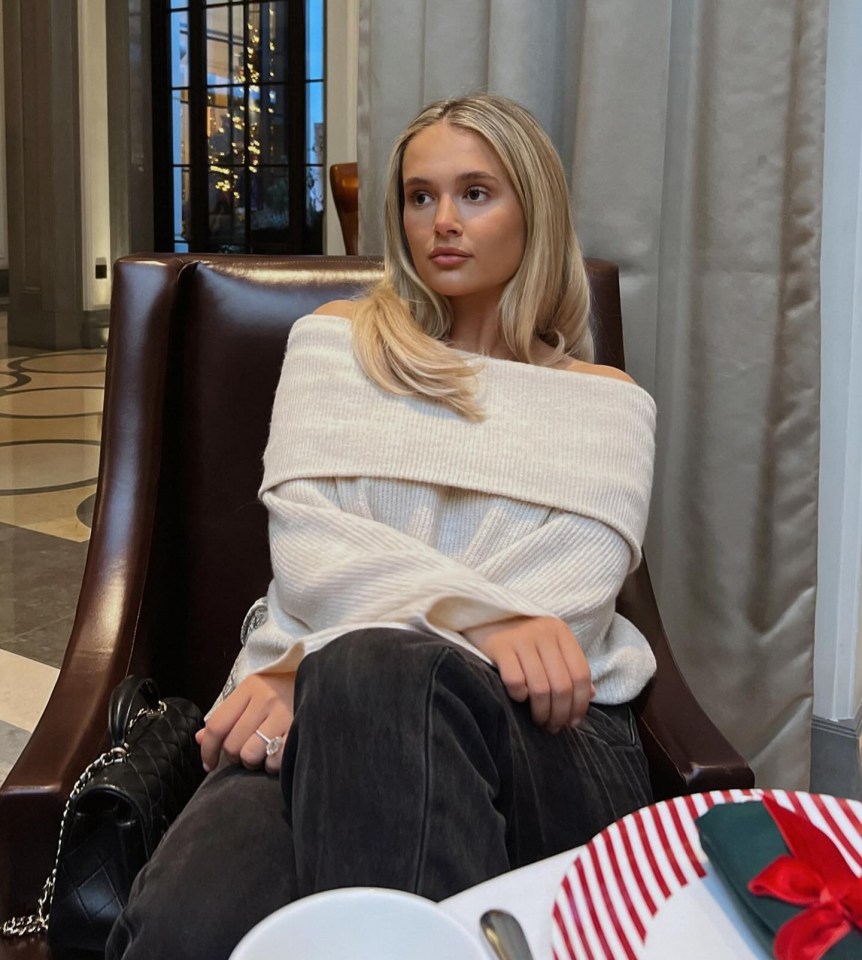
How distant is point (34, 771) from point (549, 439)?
2.14 feet

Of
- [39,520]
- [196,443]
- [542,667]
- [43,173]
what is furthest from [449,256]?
[43,173]

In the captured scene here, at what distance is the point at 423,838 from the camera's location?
771 millimetres

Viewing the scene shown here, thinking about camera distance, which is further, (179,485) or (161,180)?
(161,180)

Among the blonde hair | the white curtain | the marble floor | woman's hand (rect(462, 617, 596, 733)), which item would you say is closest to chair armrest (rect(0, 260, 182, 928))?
the blonde hair

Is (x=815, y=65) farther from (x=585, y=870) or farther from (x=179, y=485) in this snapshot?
(x=585, y=870)

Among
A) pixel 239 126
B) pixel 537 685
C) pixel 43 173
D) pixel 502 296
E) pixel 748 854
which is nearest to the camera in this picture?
pixel 748 854

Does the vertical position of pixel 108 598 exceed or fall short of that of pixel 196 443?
it falls short

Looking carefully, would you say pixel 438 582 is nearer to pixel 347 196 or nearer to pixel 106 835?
pixel 106 835

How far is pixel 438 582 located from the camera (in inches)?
43.1

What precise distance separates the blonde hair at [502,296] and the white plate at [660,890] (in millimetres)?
731

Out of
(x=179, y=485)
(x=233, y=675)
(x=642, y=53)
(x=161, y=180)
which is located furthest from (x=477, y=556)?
(x=161, y=180)

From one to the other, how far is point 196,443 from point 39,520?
7.50 feet

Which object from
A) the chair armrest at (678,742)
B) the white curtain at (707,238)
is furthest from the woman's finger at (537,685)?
the white curtain at (707,238)

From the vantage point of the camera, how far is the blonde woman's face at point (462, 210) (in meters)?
1.35
